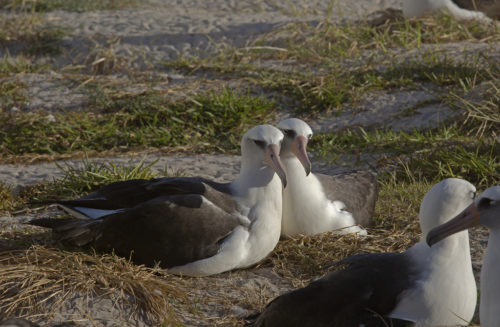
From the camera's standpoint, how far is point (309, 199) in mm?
4855

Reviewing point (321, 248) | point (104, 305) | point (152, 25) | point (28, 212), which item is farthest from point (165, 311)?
point (152, 25)

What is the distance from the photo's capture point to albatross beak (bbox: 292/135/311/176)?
478 cm

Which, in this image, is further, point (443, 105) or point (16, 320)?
point (443, 105)

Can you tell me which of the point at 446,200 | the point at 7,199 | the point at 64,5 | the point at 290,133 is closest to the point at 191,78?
the point at 7,199

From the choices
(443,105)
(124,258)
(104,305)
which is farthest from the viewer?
(443,105)

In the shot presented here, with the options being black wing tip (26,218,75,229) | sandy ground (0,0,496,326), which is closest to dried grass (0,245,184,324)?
sandy ground (0,0,496,326)

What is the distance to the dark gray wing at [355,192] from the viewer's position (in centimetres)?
504

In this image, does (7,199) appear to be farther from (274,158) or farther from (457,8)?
(457,8)

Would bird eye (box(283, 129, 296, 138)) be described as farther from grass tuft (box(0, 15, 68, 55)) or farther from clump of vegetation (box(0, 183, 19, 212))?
grass tuft (box(0, 15, 68, 55))

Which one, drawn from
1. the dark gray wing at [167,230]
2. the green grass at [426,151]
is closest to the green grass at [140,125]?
the green grass at [426,151]

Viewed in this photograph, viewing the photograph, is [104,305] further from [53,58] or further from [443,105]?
[53,58]

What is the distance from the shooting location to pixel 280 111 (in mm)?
7812

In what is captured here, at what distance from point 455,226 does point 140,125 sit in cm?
456

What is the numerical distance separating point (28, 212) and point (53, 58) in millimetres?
4347
